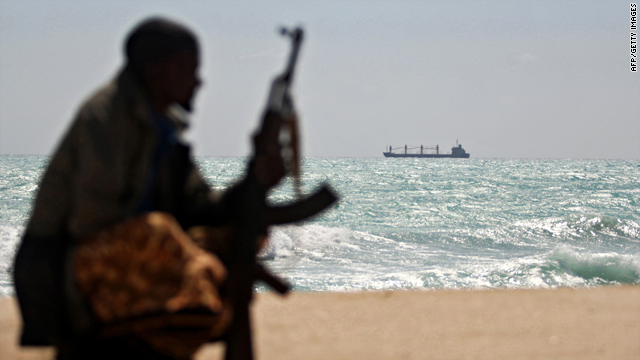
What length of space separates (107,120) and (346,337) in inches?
115

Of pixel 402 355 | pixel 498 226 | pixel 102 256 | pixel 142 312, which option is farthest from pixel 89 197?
pixel 498 226

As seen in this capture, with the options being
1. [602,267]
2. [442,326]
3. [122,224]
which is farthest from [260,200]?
[602,267]

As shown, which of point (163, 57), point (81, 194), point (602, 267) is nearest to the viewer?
point (81, 194)

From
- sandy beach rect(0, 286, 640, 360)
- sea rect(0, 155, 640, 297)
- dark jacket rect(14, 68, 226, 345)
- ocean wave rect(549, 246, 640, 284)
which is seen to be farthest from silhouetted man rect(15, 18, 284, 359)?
ocean wave rect(549, 246, 640, 284)

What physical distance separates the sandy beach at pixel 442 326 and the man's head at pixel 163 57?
1.91 m

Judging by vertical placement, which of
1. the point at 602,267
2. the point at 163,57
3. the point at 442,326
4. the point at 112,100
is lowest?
the point at 602,267

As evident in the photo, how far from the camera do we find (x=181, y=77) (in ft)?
6.38

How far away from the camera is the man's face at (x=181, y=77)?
1922mm

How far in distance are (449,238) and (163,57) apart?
52.2 feet

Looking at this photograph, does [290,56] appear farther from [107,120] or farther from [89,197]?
[89,197]

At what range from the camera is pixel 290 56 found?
2031 mm

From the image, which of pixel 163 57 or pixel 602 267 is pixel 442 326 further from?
pixel 602 267

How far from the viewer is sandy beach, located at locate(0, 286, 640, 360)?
3955mm

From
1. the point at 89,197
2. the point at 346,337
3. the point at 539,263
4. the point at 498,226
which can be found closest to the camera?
the point at 89,197
